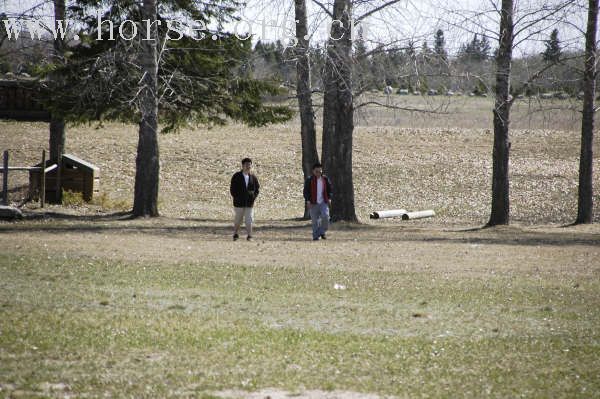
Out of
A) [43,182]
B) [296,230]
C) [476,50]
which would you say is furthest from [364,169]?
Answer: [43,182]

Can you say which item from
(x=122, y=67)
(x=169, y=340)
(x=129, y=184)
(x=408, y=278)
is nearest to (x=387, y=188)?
(x=129, y=184)

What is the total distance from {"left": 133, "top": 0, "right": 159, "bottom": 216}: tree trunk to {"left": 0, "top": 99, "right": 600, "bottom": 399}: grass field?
2.47 feet

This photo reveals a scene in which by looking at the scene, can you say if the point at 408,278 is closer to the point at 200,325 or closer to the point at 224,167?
the point at 200,325

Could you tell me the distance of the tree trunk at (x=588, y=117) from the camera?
907 inches

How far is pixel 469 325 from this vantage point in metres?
9.78

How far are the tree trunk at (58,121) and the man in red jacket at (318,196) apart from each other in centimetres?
854

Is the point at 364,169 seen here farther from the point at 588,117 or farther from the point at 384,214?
the point at 588,117

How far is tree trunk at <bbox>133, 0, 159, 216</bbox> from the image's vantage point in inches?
846

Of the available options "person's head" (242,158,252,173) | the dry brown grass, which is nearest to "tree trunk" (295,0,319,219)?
the dry brown grass

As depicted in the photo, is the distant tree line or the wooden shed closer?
the distant tree line

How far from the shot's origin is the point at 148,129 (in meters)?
22.1

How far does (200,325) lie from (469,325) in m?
3.20

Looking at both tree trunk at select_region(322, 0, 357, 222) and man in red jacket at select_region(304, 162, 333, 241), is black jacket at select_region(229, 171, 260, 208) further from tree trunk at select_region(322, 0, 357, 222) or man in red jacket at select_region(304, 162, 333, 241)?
tree trunk at select_region(322, 0, 357, 222)

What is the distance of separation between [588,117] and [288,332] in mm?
17214
